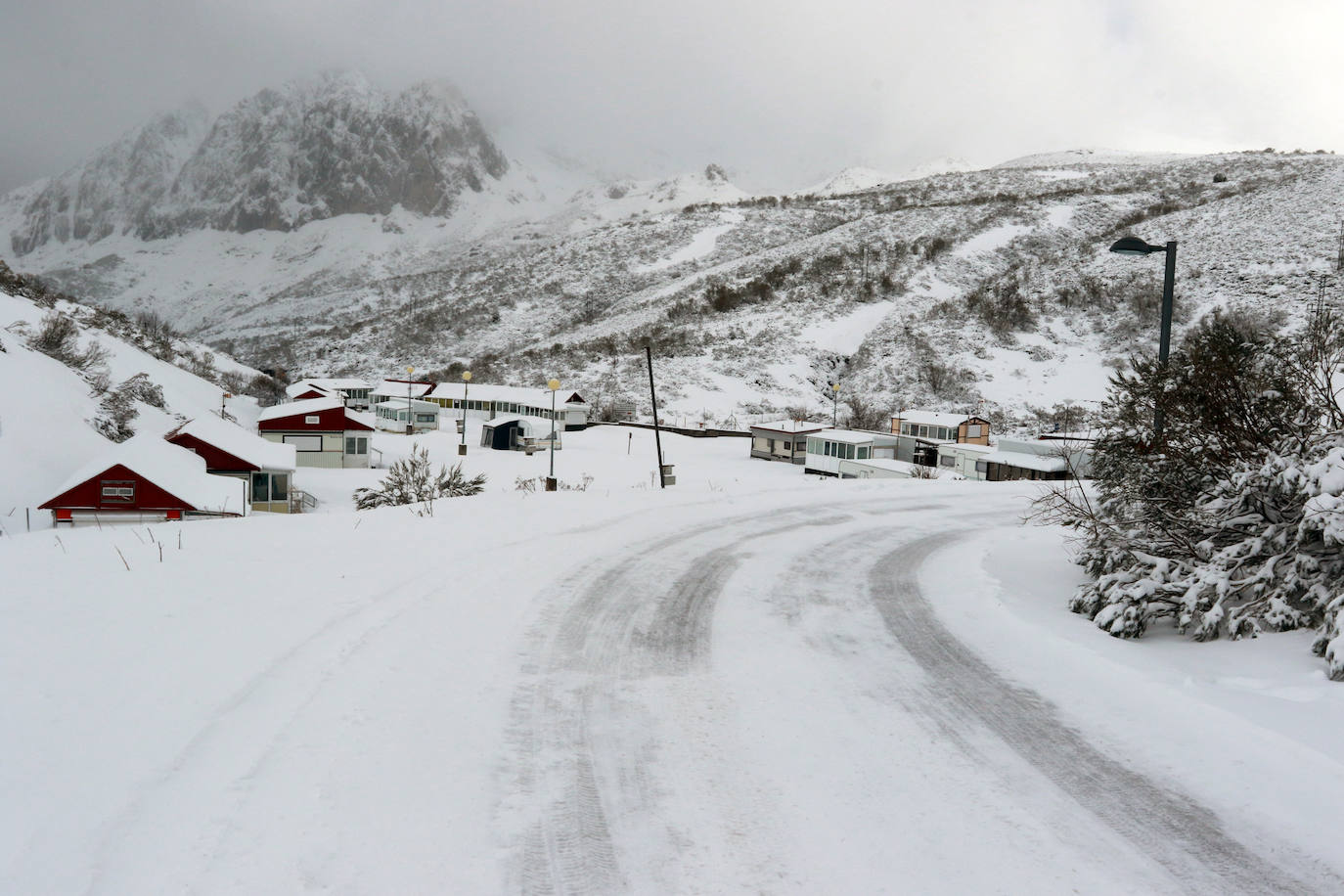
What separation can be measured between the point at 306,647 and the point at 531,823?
3.26m

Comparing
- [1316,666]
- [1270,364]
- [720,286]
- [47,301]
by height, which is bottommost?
[1316,666]

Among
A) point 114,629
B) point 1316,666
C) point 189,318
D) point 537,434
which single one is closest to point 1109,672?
point 1316,666

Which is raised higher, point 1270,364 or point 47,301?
point 47,301

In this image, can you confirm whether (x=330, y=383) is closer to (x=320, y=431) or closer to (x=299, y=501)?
(x=320, y=431)

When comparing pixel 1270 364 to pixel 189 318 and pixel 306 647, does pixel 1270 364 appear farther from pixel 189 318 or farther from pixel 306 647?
pixel 189 318

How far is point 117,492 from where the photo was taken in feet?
77.5

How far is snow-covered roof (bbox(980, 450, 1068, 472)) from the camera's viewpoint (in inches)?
1607

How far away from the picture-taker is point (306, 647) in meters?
6.33

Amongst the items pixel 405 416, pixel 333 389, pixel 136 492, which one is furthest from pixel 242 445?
pixel 333 389

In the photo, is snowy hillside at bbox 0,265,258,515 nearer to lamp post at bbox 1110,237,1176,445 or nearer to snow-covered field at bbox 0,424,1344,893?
snow-covered field at bbox 0,424,1344,893

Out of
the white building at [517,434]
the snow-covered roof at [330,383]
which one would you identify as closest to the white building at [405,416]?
the snow-covered roof at [330,383]

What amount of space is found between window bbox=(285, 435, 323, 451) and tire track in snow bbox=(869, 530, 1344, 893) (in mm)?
43830

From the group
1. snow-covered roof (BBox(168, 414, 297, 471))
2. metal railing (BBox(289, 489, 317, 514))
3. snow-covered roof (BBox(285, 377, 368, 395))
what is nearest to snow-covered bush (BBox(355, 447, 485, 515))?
metal railing (BBox(289, 489, 317, 514))

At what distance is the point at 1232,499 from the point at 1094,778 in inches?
168
